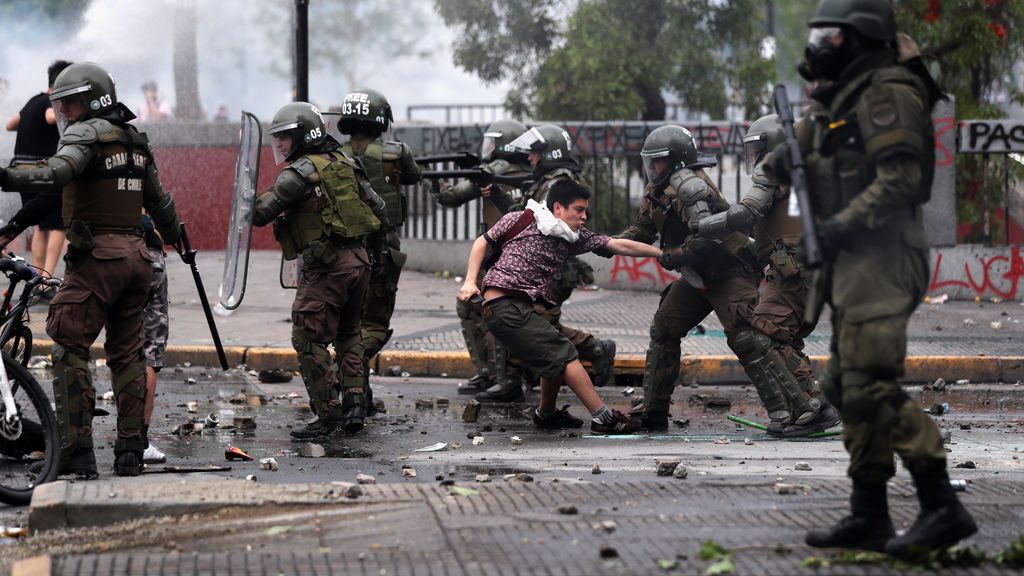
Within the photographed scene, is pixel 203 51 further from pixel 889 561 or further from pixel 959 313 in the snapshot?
pixel 889 561

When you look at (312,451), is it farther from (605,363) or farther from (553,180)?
(605,363)

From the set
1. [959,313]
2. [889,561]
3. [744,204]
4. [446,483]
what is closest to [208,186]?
[959,313]

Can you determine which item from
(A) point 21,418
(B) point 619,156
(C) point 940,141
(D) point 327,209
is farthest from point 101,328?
(C) point 940,141

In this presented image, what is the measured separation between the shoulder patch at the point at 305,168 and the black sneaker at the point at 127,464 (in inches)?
70.2

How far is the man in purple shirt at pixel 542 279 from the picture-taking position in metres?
7.77

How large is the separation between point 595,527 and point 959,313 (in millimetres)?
8403

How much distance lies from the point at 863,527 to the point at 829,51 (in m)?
1.55

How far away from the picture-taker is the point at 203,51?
51500mm

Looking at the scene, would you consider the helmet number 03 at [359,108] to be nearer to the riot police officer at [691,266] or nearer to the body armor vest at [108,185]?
the riot police officer at [691,266]

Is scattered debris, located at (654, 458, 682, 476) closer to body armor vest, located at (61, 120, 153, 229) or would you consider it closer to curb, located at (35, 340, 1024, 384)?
body armor vest, located at (61, 120, 153, 229)

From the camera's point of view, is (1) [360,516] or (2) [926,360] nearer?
(1) [360,516]

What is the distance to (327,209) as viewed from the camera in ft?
25.5

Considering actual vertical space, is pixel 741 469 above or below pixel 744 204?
below

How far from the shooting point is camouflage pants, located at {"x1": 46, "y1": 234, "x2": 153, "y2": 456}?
634cm
